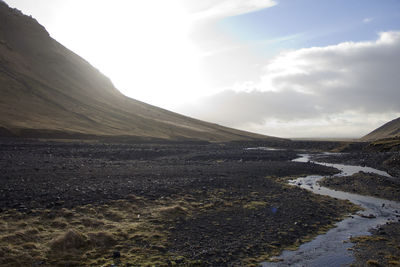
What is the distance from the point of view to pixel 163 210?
19812 millimetres

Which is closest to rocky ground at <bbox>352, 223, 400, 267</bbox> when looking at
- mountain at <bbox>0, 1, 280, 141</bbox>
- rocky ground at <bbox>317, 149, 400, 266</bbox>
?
rocky ground at <bbox>317, 149, 400, 266</bbox>

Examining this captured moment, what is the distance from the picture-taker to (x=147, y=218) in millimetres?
18578

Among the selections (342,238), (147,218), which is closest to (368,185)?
(342,238)

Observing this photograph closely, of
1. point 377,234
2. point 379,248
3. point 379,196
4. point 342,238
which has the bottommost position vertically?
point 342,238

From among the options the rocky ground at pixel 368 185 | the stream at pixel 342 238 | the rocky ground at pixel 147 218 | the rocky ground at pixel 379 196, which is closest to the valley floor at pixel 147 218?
the rocky ground at pixel 147 218

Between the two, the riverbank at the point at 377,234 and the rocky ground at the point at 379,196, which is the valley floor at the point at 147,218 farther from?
the rocky ground at the point at 379,196

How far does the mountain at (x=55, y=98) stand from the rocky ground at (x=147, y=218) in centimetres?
6111

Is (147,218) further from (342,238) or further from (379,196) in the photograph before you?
(379,196)

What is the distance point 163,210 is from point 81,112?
111 m

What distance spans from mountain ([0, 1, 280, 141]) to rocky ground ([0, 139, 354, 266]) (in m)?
61.1

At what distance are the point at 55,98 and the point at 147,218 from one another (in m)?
126

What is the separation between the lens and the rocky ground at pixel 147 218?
1369 centimetres

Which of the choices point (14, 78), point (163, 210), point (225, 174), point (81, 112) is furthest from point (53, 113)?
point (163, 210)

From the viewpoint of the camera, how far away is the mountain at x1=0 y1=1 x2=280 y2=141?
92375 mm
